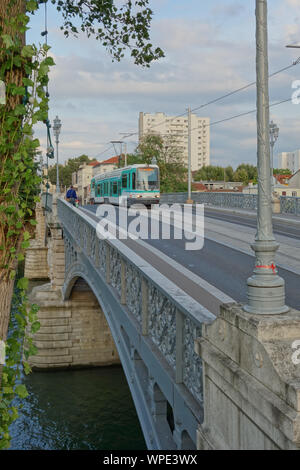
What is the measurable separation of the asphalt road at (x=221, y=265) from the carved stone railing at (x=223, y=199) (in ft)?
46.0

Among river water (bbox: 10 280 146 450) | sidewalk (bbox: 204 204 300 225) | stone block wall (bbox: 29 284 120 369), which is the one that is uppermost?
sidewalk (bbox: 204 204 300 225)

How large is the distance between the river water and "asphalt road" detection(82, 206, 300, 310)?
660 cm

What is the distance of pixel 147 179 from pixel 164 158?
32811 mm

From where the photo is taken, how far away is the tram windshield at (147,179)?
32375 millimetres

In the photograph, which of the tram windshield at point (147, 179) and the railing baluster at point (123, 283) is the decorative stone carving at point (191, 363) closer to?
the railing baluster at point (123, 283)

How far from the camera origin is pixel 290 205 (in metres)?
28.0

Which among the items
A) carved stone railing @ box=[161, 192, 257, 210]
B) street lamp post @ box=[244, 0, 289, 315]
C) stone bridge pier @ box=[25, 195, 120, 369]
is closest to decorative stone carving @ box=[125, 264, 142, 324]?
street lamp post @ box=[244, 0, 289, 315]

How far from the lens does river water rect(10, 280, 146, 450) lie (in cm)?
1739

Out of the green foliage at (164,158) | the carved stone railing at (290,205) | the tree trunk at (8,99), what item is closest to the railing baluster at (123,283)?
the tree trunk at (8,99)

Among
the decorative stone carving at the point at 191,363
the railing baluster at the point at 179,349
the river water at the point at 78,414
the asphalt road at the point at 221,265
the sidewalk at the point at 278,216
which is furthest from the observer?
the sidewalk at the point at 278,216

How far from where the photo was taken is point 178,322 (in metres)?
5.50

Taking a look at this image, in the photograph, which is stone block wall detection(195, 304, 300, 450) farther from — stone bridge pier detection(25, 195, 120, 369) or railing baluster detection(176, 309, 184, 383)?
stone bridge pier detection(25, 195, 120, 369)

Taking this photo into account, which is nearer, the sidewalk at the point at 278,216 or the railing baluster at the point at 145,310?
→ the railing baluster at the point at 145,310

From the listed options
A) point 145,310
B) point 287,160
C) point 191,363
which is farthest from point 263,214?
point 287,160
